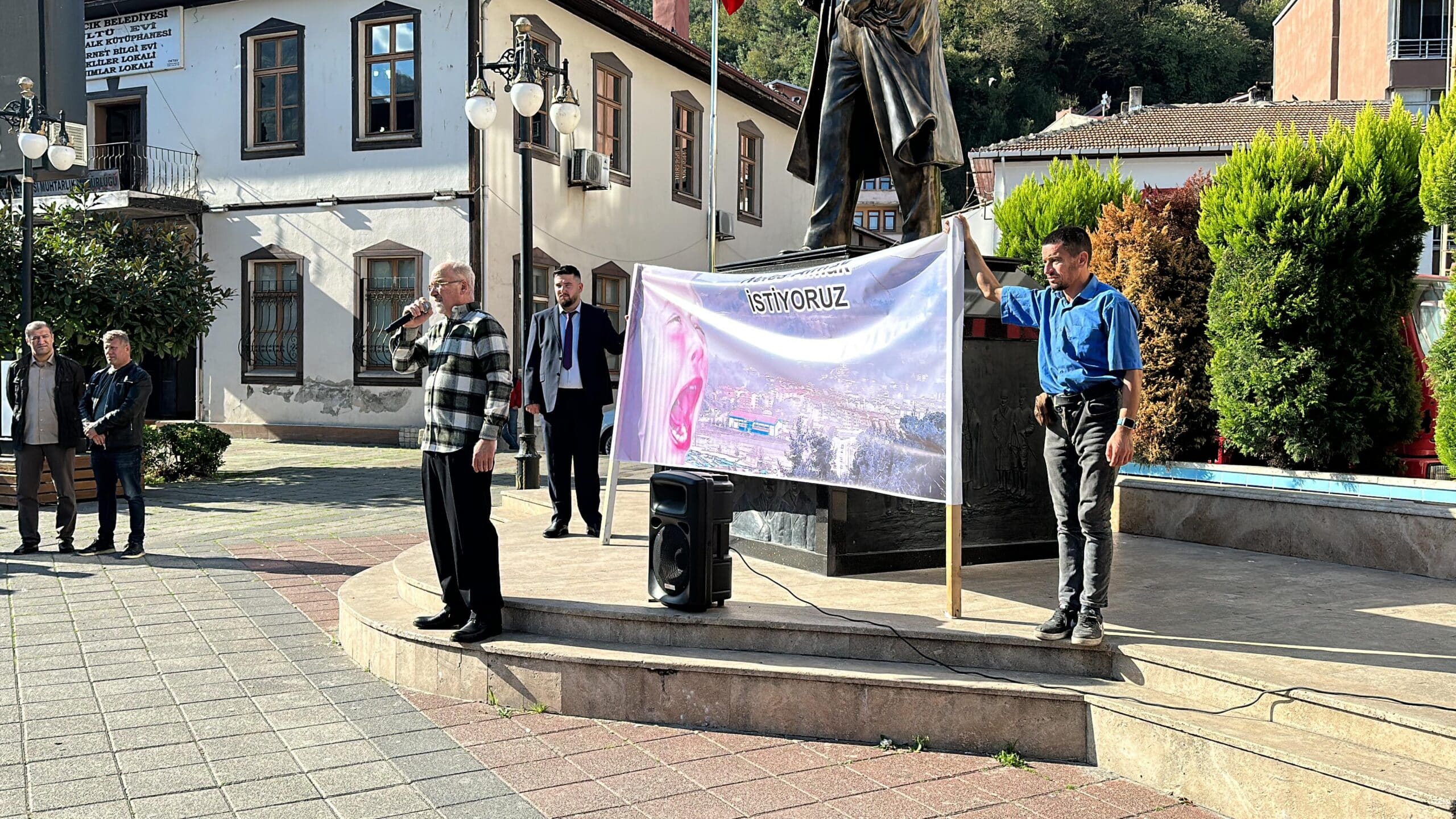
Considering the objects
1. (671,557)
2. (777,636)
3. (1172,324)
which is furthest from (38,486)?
(1172,324)

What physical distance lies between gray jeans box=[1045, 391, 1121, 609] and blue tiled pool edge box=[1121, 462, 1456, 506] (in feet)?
10.2

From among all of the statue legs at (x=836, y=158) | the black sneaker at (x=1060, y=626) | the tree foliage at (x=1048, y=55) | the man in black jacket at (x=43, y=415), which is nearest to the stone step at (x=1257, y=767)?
the black sneaker at (x=1060, y=626)

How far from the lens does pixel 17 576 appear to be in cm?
845

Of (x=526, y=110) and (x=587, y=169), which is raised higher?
(x=587, y=169)

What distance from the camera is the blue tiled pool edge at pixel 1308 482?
7203 millimetres

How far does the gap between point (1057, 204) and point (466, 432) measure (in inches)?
333

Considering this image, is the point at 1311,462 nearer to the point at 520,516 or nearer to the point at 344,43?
the point at 520,516

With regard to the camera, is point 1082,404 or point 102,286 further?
point 102,286

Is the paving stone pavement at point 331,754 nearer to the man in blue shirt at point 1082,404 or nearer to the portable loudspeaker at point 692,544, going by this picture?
the portable loudspeaker at point 692,544

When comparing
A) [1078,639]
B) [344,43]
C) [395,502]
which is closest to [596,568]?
[1078,639]

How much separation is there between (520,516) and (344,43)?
555 inches

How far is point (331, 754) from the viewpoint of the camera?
468cm

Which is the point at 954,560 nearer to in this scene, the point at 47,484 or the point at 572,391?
the point at 572,391

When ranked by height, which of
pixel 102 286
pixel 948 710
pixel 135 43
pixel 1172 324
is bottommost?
pixel 948 710
